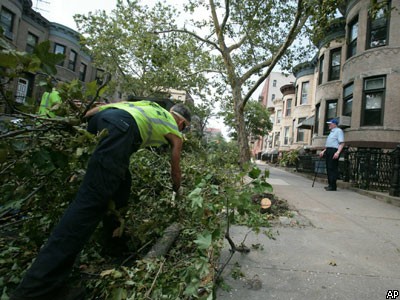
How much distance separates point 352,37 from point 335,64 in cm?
280

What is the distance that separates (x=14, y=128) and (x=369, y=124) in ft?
47.5

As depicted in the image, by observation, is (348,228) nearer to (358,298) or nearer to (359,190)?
(358,298)

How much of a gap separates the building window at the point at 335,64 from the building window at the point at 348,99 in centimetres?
318

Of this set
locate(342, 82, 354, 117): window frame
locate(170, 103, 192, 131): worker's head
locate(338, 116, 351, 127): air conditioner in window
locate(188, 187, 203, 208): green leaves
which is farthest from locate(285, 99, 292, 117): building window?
locate(188, 187, 203, 208): green leaves

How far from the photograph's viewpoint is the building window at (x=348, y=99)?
1418 centimetres

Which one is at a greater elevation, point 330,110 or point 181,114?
point 330,110

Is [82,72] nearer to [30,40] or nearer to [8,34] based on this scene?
[30,40]

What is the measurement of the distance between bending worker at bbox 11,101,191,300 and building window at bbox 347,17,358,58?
15.7m

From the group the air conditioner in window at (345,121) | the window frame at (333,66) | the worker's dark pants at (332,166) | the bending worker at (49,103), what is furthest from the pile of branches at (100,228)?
the window frame at (333,66)

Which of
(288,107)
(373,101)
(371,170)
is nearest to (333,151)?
(371,170)

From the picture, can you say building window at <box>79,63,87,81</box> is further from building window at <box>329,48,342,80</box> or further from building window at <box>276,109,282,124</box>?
building window at <box>276,109,282,124</box>

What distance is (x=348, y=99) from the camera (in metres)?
14.6

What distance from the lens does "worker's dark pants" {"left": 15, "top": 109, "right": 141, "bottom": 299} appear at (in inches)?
67.8

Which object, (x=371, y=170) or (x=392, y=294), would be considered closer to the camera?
(x=392, y=294)
